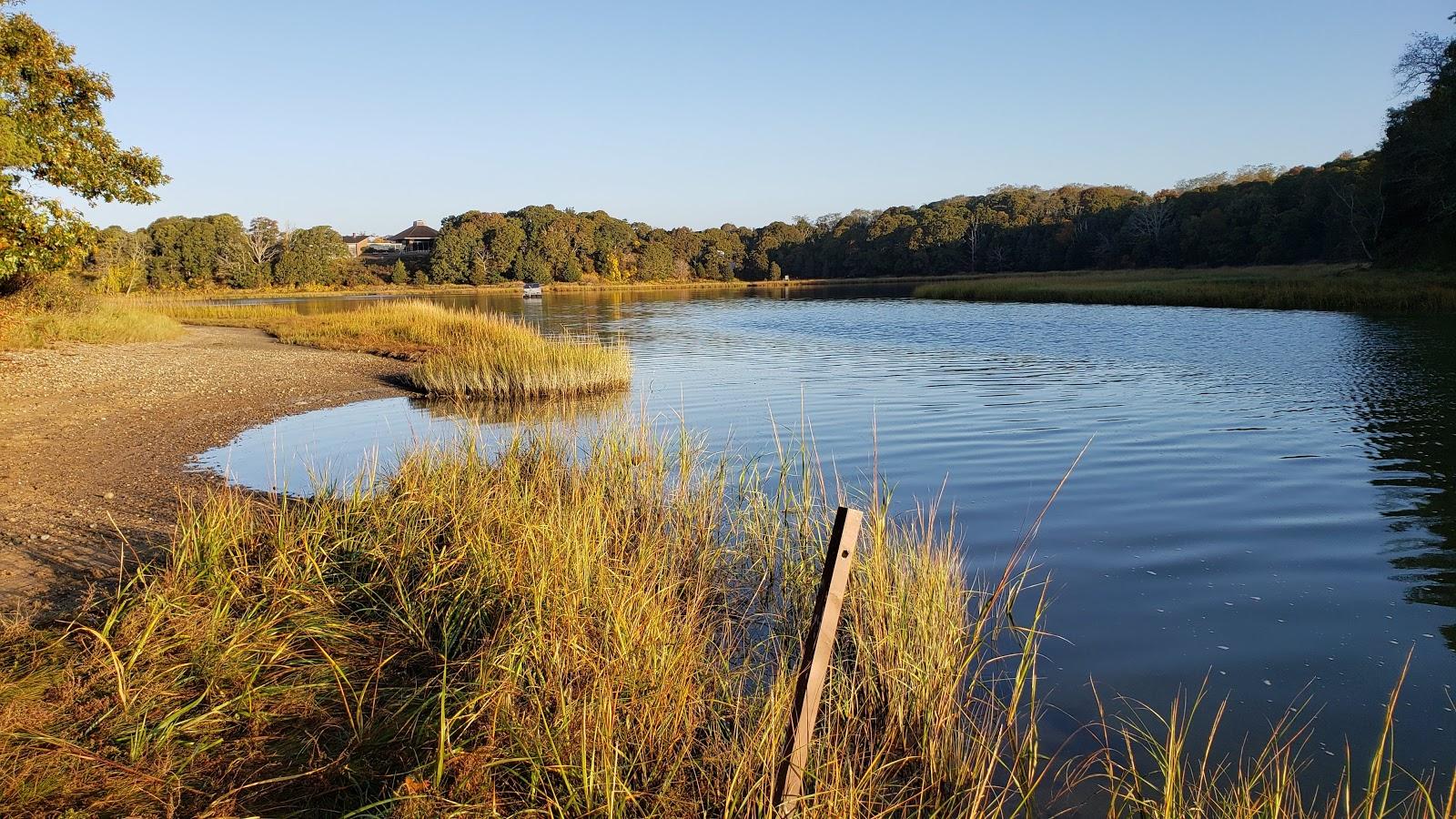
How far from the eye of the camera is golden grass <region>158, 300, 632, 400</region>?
15891 mm

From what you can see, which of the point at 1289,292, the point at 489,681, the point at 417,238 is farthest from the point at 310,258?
the point at 489,681

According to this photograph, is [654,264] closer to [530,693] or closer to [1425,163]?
[1425,163]

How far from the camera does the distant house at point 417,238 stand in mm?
126369

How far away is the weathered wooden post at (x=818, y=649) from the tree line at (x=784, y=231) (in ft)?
49.4

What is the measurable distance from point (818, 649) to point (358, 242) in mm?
150788

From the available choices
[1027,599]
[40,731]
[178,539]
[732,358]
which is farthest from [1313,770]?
[732,358]

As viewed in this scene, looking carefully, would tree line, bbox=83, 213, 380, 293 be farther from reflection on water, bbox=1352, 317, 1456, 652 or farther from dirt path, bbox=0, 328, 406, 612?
reflection on water, bbox=1352, 317, 1456, 652

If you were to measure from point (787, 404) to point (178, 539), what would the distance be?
10.1 meters

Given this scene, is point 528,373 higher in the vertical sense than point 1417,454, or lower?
higher

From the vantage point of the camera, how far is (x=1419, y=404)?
12391mm

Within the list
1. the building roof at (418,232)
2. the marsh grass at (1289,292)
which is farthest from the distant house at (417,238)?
the marsh grass at (1289,292)

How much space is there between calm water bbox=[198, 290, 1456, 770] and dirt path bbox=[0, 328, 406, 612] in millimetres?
931

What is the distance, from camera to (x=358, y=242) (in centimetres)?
13838

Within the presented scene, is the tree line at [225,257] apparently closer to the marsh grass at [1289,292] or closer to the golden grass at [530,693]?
the marsh grass at [1289,292]
